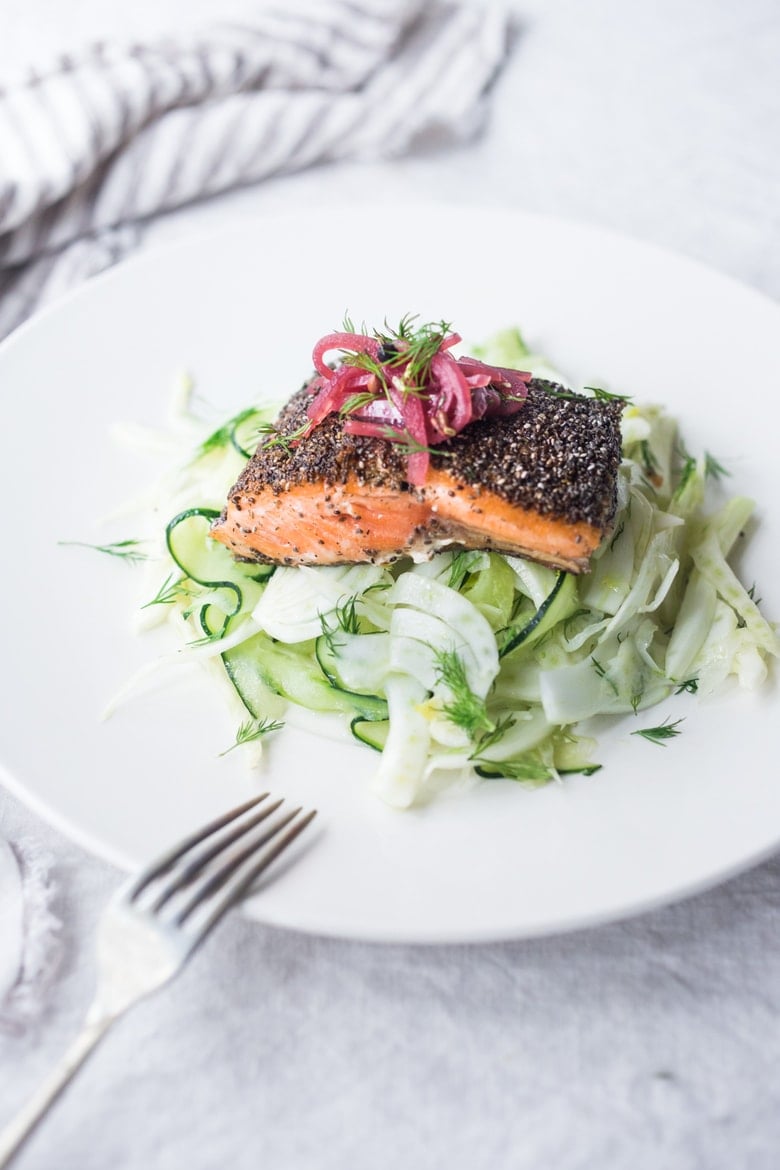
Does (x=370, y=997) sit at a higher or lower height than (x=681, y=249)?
lower

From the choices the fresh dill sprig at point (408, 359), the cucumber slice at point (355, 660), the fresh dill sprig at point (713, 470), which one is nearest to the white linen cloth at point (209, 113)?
the fresh dill sprig at point (408, 359)

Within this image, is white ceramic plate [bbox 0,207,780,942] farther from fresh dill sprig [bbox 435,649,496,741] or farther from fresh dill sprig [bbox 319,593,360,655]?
fresh dill sprig [bbox 319,593,360,655]

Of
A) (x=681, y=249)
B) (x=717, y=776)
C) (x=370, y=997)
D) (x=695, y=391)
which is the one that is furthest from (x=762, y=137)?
(x=370, y=997)

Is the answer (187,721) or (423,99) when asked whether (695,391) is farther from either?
(423,99)

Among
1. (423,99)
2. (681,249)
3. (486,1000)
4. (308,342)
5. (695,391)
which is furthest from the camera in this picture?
(423,99)

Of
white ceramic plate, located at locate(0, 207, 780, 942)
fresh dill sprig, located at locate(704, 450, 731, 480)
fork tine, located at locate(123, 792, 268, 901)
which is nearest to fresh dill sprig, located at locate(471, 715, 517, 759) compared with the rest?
white ceramic plate, located at locate(0, 207, 780, 942)

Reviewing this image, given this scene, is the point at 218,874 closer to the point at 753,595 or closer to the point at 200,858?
the point at 200,858
